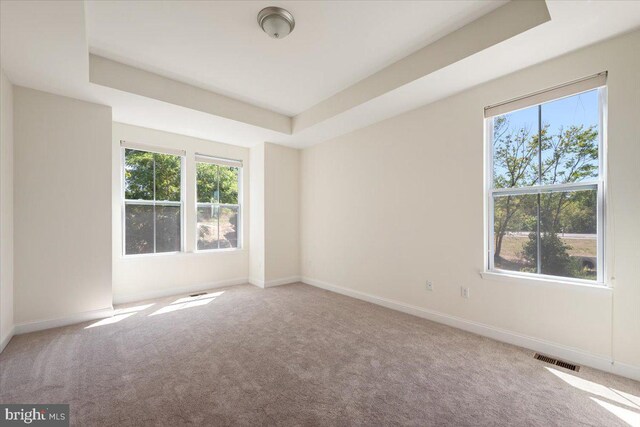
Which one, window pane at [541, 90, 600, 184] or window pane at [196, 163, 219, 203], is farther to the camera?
window pane at [196, 163, 219, 203]

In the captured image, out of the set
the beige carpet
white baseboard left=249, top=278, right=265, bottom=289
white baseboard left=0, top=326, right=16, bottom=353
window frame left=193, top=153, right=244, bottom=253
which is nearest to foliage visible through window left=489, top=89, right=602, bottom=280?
the beige carpet

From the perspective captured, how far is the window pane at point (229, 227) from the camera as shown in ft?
16.4

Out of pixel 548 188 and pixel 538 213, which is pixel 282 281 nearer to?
pixel 538 213

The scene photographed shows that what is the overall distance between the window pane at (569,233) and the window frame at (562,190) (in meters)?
0.04

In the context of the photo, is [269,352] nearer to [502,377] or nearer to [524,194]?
[502,377]

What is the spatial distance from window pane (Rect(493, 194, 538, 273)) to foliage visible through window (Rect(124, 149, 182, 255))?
4.51 metres

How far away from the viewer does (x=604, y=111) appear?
224 cm

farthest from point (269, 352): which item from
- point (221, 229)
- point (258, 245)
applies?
point (221, 229)

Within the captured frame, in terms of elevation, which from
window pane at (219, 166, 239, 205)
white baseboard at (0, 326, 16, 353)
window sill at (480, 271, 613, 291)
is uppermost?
window pane at (219, 166, 239, 205)

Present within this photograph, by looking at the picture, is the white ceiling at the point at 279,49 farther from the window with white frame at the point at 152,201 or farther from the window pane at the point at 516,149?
the window with white frame at the point at 152,201

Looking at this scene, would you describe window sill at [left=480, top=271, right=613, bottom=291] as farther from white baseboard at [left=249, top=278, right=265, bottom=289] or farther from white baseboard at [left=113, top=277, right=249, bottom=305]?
white baseboard at [left=113, top=277, right=249, bottom=305]

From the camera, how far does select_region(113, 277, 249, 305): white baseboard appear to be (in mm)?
3906

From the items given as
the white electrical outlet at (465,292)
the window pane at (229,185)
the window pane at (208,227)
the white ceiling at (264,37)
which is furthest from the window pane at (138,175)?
the white electrical outlet at (465,292)

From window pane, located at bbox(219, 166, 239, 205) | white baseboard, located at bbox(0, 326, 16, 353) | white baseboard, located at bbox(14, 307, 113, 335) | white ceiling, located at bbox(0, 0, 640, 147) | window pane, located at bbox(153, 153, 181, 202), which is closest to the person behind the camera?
white ceiling, located at bbox(0, 0, 640, 147)
